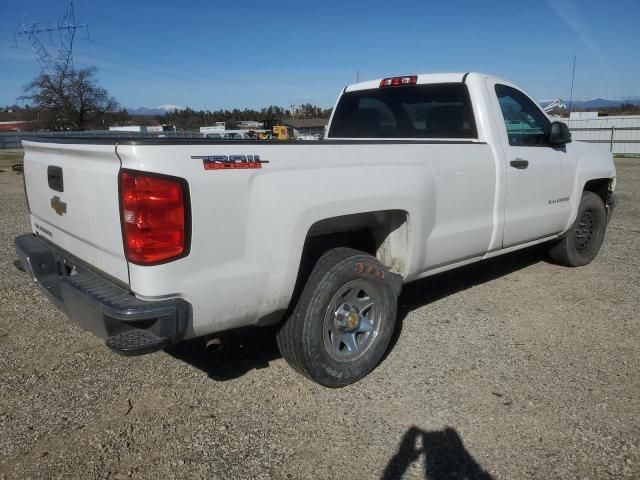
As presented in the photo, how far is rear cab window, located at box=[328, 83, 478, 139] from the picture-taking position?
14.6ft

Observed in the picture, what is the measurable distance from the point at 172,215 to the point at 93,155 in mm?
580

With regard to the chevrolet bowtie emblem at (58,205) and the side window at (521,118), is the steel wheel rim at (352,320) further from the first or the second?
the side window at (521,118)

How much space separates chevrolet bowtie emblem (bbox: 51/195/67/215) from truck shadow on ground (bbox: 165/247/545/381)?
1.29m

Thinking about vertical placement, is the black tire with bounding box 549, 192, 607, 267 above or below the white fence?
below

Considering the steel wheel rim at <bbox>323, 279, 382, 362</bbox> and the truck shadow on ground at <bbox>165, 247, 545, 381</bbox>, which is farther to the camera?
the truck shadow on ground at <bbox>165, 247, 545, 381</bbox>

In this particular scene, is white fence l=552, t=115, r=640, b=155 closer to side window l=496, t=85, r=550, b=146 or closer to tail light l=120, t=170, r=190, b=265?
side window l=496, t=85, r=550, b=146

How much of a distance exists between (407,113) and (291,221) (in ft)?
8.25

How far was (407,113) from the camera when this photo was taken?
481 cm

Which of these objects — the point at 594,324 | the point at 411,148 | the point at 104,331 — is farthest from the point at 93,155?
the point at 594,324

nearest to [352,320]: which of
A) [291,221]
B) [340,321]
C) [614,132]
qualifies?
[340,321]

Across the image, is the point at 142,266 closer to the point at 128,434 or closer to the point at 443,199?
the point at 128,434

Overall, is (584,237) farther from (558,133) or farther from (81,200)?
(81,200)

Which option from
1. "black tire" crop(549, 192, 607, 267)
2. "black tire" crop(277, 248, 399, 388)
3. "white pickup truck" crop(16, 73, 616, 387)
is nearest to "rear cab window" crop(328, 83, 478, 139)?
"white pickup truck" crop(16, 73, 616, 387)

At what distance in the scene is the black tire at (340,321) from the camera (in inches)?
119
